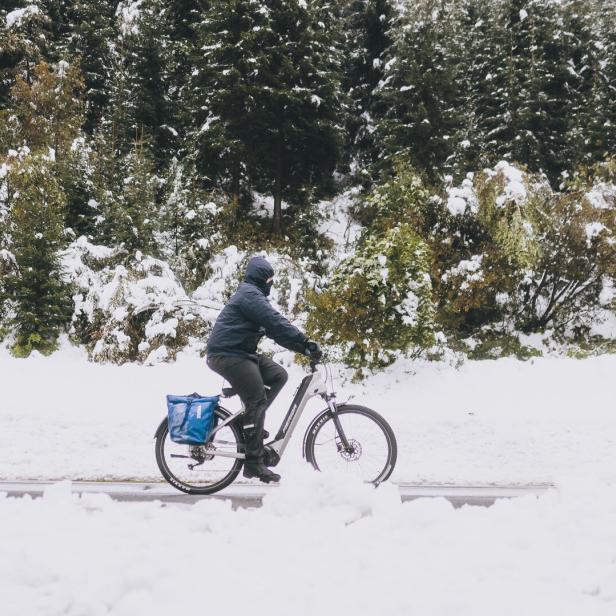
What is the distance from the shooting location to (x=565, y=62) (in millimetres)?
25891

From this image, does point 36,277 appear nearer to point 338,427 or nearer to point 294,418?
point 294,418

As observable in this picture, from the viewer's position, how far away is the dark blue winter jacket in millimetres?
5129

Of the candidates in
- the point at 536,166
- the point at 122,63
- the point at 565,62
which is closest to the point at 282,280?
the point at 536,166

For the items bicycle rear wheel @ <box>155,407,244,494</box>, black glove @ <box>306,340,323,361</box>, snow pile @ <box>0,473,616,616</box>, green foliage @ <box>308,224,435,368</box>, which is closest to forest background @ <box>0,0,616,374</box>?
green foliage @ <box>308,224,435,368</box>

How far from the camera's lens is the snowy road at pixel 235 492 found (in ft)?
16.6

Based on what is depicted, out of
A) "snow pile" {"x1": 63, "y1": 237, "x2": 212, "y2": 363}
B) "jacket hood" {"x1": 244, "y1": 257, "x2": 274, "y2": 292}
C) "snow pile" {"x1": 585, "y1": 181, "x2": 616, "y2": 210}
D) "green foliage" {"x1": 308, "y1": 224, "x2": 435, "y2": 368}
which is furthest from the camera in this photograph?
"snow pile" {"x1": 585, "y1": 181, "x2": 616, "y2": 210}

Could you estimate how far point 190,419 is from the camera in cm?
525

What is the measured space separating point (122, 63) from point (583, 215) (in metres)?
20.5

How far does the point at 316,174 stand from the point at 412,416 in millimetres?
17351

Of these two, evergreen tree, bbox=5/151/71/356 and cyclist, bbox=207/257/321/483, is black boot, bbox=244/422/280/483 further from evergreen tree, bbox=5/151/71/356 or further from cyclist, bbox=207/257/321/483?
evergreen tree, bbox=5/151/71/356

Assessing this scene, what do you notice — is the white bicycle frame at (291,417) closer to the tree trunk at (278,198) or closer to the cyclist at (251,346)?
the cyclist at (251,346)

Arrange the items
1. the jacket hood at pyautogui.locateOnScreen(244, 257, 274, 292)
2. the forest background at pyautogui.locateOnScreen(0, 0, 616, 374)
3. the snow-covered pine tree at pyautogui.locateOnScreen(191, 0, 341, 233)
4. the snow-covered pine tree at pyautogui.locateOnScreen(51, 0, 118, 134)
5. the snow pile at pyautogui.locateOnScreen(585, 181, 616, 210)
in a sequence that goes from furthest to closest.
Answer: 1. the snow-covered pine tree at pyautogui.locateOnScreen(51, 0, 118, 134)
2. the snow-covered pine tree at pyautogui.locateOnScreen(191, 0, 341, 233)
3. the snow pile at pyautogui.locateOnScreen(585, 181, 616, 210)
4. the forest background at pyautogui.locateOnScreen(0, 0, 616, 374)
5. the jacket hood at pyautogui.locateOnScreen(244, 257, 274, 292)

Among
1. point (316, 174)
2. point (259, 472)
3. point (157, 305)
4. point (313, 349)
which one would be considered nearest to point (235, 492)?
point (259, 472)

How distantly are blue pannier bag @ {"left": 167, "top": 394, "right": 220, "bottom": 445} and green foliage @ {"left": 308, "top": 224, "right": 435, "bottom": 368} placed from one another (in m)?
3.90
